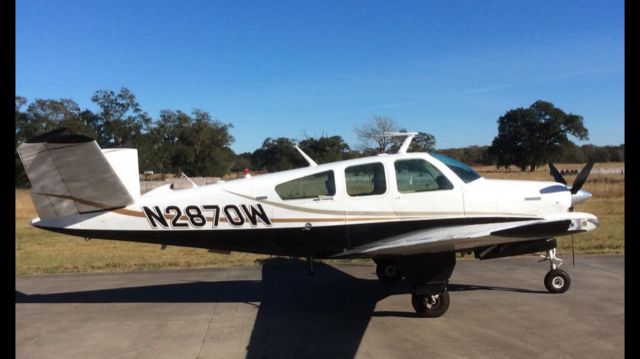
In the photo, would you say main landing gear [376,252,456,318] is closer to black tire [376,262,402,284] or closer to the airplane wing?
the airplane wing

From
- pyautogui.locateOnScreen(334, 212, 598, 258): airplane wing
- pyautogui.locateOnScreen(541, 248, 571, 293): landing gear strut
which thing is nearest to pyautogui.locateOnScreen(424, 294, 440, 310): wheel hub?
pyautogui.locateOnScreen(334, 212, 598, 258): airplane wing

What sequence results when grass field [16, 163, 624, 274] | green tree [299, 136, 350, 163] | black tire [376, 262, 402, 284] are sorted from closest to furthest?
black tire [376, 262, 402, 284] < grass field [16, 163, 624, 274] < green tree [299, 136, 350, 163]

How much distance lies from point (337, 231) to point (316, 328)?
4.52ft

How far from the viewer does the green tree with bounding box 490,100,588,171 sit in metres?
53.1

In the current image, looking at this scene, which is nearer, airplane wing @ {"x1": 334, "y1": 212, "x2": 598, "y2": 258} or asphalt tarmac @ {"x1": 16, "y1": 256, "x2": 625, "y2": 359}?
asphalt tarmac @ {"x1": 16, "y1": 256, "x2": 625, "y2": 359}

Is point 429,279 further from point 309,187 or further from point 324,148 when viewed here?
point 324,148

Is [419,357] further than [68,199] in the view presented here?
No

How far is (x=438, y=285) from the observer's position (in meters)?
6.02

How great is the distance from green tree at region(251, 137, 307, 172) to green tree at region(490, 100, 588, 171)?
27955 mm

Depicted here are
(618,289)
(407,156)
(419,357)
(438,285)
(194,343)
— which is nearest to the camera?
(419,357)

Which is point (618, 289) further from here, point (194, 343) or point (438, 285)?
point (194, 343)

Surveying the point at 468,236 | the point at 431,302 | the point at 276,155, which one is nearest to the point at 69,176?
the point at 431,302

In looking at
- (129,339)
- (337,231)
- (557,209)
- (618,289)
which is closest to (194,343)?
(129,339)
